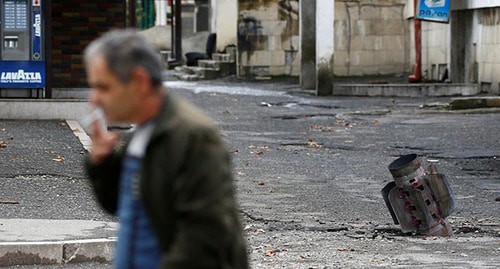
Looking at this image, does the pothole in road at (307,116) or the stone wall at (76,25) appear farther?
the pothole in road at (307,116)

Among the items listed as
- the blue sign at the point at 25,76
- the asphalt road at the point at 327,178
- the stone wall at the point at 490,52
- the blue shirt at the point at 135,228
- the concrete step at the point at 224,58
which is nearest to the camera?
the blue shirt at the point at 135,228

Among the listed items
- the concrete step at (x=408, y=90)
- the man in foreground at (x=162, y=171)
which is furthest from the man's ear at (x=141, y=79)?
the concrete step at (x=408, y=90)

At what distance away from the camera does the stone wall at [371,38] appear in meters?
37.3

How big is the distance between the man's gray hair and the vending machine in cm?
1665

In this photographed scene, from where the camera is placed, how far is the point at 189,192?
159 inches

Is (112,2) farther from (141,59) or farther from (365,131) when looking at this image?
(141,59)

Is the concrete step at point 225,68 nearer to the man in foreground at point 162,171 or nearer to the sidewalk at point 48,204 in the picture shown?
the sidewalk at point 48,204

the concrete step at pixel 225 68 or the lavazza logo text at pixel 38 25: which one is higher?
the lavazza logo text at pixel 38 25

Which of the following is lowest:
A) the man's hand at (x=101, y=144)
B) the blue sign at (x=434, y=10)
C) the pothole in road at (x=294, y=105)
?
the pothole in road at (x=294, y=105)

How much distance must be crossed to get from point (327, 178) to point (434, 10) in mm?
16237

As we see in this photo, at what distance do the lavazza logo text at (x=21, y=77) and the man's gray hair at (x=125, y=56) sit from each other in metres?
16.7

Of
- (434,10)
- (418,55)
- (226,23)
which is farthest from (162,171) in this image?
(226,23)

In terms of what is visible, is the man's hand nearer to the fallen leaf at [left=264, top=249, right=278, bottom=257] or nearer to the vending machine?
the fallen leaf at [left=264, top=249, right=278, bottom=257]

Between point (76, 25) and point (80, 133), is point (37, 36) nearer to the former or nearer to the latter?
point (76, 25)
